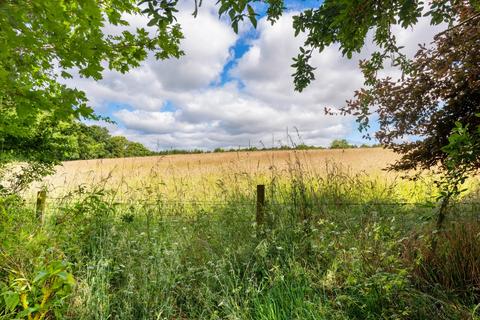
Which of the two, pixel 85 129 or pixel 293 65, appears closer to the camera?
pixel 293 65

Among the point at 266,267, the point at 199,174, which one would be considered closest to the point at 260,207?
the point at 266,267

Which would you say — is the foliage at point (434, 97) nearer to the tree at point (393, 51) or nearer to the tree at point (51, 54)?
the tree at point (393, 51)

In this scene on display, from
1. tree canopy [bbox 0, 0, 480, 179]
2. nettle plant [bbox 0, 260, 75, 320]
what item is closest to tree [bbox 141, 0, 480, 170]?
tree canopy [bbox 0, 0, 480, 179]

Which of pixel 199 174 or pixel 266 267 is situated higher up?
pixel 199 174

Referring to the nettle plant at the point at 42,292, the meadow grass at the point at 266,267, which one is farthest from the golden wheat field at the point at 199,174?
the nettle plant at the point at 42,292

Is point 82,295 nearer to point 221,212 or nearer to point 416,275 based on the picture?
point 221,212

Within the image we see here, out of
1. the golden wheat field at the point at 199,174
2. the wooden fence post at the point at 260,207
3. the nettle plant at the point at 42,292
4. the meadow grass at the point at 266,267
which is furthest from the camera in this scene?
the golden wheat field at the point at 199,174

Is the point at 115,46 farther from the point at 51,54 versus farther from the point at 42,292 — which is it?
the point at 42,292

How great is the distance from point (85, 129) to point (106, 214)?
2801 mm

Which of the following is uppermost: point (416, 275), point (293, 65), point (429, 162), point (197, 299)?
point (293, 65)

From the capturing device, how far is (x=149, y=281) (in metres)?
3.71

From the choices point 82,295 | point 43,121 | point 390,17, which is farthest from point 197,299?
point 43,121

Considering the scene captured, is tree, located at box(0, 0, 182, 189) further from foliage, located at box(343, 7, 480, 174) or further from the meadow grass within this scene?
foliage, located at box(343, 7, 480, 174)

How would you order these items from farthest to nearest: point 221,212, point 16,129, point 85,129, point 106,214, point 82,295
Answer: point 85,129 → point 221,212 → point 106,214 → point 16,129 → point 82,295
